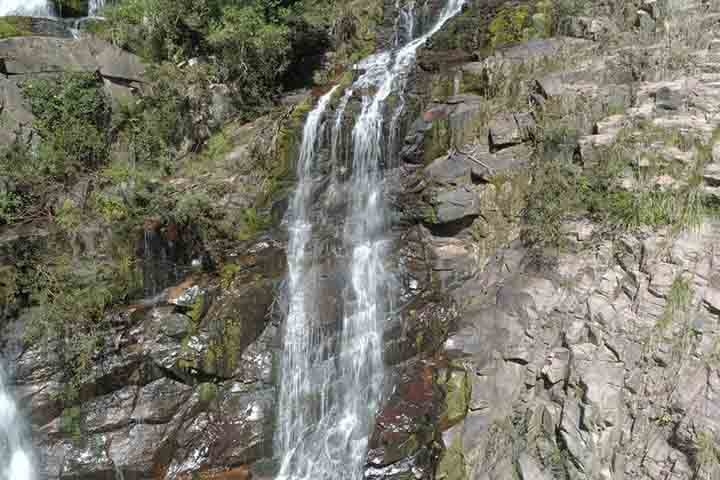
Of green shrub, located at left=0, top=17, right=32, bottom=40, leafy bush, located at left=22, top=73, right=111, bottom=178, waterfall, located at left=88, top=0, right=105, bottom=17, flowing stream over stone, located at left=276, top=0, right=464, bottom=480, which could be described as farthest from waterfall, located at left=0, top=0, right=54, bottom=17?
flowing stream over stone, located at left=276, top=0, right=464, bottom=480

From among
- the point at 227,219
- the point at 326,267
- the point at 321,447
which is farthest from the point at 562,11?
the point at 321,447

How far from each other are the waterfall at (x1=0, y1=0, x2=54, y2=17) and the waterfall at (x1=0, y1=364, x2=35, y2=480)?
896 cm

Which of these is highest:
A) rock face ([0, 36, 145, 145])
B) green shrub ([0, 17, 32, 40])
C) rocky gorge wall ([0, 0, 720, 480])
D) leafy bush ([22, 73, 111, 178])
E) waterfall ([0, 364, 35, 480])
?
green shrub ([0, 17, 32, 40])

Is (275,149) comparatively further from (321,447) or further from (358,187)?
(321,447)

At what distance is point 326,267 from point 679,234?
5002 mm

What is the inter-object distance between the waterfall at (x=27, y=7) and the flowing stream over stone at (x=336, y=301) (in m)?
7.16

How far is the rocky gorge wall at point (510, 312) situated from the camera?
558cm

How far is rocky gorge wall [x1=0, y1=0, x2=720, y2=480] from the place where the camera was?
18.3ft

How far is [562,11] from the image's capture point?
32.1 feet

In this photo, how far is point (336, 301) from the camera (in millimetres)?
8125

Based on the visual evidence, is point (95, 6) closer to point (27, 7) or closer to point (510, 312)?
point (27, 7)

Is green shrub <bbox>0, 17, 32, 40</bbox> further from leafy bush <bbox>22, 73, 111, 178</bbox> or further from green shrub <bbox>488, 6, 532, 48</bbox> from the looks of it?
green shrub <bbox>488, 6, 532, 48</bbox>

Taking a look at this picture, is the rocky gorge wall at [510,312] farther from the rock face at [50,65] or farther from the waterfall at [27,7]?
the waterfall at [27,7]

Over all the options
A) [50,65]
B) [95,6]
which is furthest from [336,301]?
[95,6]
